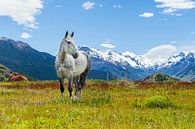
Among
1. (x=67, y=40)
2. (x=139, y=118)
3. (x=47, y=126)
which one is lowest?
(x=139, y=118)

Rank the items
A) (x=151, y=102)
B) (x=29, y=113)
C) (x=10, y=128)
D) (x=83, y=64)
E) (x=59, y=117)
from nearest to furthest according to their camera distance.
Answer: (x=10, y=128) → (x=59, y=117) → (x=29, y=113) → (x=151, y=102) → (x=83, y=64)

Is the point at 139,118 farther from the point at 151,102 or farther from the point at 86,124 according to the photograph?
the point at 151,102

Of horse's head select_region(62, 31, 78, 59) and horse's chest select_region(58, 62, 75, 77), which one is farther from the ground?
horse's head select_region(62, 31, 78, 59)

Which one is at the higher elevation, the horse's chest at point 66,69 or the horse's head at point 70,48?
the horse's head at point 70,48

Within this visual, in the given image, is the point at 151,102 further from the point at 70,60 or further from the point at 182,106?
the point at 70,60

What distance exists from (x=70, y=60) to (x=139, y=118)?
935cm

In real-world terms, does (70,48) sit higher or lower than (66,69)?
higher

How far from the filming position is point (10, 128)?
31.8 ft

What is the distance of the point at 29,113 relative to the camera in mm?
14242

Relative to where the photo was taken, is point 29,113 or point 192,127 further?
point 29,113

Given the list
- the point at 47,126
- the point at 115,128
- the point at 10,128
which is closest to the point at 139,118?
the point at 115,128

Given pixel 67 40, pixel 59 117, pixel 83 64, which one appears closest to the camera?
pixel 59 117

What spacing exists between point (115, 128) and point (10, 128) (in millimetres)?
2695

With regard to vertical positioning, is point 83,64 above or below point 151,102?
above
